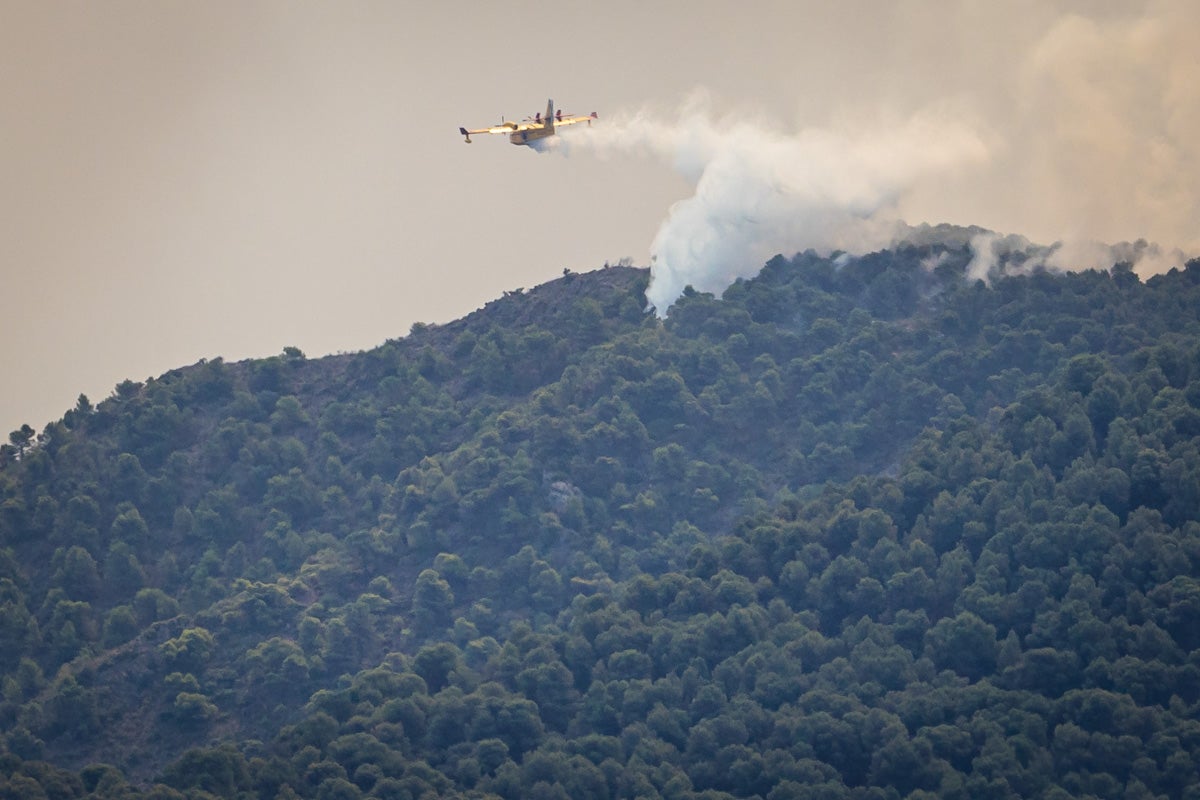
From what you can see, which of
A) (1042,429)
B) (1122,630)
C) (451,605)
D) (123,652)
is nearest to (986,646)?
(1122,630)

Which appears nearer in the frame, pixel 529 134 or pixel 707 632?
pixel 707 632

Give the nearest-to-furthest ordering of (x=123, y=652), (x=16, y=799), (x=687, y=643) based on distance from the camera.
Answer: (x=16, y=799), (x=687, y=643), (x=123, y=652)

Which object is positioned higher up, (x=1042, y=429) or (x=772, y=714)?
(x=1042, y=429)

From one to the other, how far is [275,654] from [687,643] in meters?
23.8

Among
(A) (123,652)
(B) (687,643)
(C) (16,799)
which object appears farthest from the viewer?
(A) (123,652)

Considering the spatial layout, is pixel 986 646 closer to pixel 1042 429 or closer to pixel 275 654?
pixel 1042 429

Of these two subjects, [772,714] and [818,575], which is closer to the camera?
[772,714]

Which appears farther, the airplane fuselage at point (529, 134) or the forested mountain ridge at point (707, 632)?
the airplane fuselage at point (529, 134)

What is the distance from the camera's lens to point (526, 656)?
17550 centimetres

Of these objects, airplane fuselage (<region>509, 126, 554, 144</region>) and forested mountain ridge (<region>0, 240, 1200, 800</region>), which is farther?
airplane fuselage (<region>509, 126, 554, 144</region>)

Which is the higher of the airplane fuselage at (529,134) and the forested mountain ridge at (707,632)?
the airplane fuselage at (529,134)

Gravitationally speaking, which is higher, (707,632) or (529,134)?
(529,134)

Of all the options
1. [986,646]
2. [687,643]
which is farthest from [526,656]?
[986,646]

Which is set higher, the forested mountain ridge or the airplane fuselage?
the airplane fuselage
